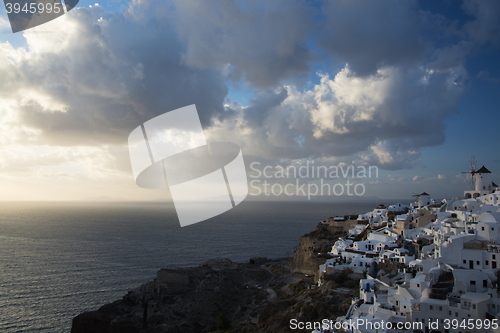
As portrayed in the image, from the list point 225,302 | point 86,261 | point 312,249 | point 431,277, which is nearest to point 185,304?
point 225,302

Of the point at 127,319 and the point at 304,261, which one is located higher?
the point at 304,261

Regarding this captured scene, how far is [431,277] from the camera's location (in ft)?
70.3

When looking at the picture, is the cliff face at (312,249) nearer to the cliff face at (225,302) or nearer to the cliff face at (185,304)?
the cliff face at (225,302)

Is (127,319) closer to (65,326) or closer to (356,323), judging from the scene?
(65,326)

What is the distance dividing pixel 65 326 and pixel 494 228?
150 feet

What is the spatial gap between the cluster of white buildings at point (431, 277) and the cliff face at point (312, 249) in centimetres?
839

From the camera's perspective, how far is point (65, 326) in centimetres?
3378

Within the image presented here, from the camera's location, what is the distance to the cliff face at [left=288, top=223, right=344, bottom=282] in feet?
152

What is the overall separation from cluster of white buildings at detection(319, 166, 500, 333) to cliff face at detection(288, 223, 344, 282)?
8391 mm

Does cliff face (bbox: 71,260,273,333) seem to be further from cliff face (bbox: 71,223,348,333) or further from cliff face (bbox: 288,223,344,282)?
cliff face (bbox: 288,223,344,282)

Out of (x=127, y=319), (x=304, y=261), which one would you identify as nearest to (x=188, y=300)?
(x=127, y=319)

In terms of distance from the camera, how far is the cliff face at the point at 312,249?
152ft

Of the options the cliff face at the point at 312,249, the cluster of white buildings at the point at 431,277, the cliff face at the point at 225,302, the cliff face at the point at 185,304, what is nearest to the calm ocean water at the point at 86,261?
the cliff face at the point at 185,304

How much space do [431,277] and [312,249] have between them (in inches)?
1118
